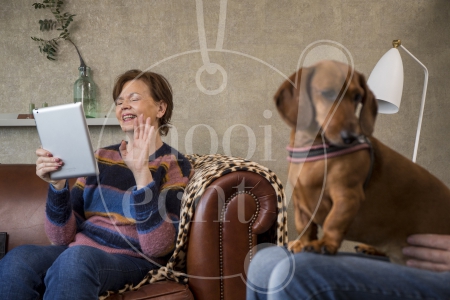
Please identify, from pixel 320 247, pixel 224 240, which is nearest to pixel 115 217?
pixel 224 240

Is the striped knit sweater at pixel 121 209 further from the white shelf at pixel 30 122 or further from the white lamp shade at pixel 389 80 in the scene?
the white lamp shade at pixel 389 80

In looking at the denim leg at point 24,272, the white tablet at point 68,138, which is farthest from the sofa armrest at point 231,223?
the denim leg at point 24,272

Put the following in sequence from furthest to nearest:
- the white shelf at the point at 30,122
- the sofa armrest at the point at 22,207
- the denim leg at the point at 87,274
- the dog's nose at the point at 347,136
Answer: the white shelf at the point at 30,122 < the sofa armrest at the point at 22,207 < the denim leg at the point at 87,274 < the dog's nose at the point at 347,136

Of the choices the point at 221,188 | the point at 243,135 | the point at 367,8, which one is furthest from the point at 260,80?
the point at 221,188

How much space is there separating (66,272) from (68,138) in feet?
1.27

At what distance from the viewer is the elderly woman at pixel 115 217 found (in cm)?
134

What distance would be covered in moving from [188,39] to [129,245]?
1318mm

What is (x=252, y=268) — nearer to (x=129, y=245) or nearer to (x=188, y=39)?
(x=129, y=245)

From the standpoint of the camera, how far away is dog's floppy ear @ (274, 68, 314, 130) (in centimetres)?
52

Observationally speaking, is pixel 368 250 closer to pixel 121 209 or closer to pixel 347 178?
pixel 347 178

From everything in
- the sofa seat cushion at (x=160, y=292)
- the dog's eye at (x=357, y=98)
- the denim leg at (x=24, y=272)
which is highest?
the dog's eye at (x=357, y=98)

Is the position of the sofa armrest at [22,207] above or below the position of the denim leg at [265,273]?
below

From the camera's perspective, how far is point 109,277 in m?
1.37

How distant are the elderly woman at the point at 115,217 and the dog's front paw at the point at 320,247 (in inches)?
35.8
